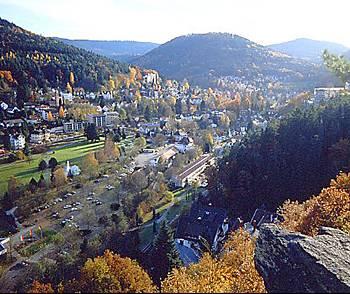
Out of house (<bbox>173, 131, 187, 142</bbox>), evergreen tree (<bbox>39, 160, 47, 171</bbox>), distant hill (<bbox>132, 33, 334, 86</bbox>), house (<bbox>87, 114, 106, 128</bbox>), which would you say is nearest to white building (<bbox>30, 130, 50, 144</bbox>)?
evergreen tree (<bbox>39, 160, 47, 171</bbox>)

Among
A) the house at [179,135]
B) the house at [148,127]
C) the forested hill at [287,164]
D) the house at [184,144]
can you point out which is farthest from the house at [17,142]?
the forested hill at [287,164]

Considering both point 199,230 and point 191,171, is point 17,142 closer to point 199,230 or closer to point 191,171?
point 191,171

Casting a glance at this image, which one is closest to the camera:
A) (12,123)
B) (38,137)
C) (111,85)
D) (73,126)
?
(38,137)

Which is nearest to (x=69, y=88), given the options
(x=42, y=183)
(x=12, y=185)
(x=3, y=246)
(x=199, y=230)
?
(x=42, y=183)

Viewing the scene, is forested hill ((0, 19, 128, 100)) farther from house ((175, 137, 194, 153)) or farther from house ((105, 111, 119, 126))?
house ((175, 137, 194, 153))

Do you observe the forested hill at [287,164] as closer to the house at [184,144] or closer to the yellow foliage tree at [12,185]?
the house at [184,144]

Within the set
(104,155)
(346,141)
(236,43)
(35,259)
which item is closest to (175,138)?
(104,155)

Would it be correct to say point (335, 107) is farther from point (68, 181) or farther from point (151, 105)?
point (151, 105)
